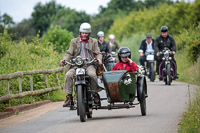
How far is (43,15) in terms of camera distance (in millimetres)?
132250

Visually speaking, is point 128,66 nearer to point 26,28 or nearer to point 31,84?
point 31,84

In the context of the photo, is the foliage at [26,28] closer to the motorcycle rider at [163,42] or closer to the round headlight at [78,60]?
the motorcycle rider at [163,42]

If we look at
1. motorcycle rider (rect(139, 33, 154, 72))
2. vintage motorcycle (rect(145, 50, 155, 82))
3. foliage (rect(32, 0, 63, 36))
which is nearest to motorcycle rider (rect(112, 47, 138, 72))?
vintage motorcycle (rect(145, 50, 155, 82))

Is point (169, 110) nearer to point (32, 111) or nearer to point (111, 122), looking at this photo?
point (111, 122)

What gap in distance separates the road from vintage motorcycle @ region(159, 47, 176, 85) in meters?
4.21

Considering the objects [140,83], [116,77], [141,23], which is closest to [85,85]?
[116,77]

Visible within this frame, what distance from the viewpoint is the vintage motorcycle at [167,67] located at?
69.2 ft

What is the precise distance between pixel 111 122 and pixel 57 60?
550 inches

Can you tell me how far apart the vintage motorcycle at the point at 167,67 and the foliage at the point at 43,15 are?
108722 millimetres

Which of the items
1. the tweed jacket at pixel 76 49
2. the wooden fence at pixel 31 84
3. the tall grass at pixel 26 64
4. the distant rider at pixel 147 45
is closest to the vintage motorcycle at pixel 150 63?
the distant rider at pixel 147 45

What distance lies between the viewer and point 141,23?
68.4m

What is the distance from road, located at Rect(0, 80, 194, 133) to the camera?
10.3 m

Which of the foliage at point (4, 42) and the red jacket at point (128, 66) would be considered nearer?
the red jacket at point (128, 66)

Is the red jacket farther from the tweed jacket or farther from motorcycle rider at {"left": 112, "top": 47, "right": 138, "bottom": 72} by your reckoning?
the tweed jacket
